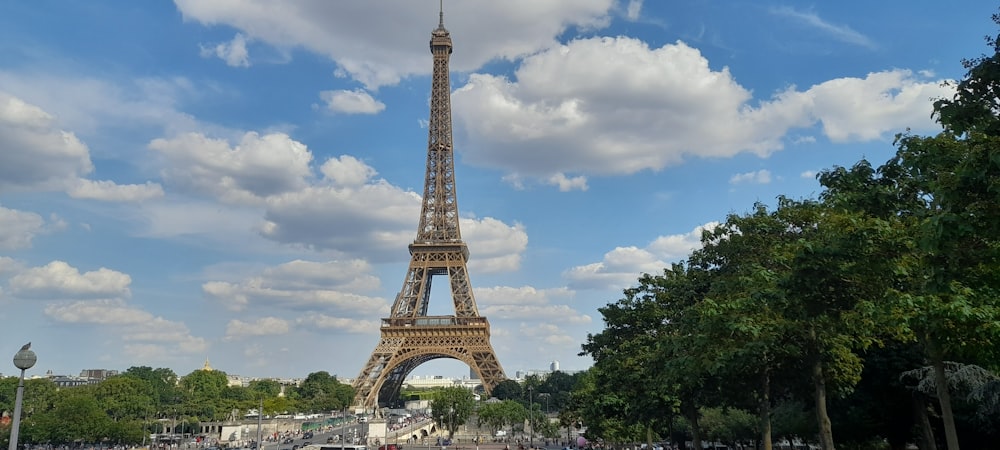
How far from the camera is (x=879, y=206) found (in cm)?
1922

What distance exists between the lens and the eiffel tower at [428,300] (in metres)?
92.5

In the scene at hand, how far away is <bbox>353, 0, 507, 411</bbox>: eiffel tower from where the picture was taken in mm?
92500

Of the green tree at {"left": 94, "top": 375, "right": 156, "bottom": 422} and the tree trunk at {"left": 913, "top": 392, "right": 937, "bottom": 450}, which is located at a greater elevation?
the green tree at {"left": 94, "top": 375, "right": 156, "bottom": 422}

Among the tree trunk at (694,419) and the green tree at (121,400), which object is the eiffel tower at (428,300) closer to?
the green tree at (121,400)

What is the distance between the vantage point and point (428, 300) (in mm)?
104875

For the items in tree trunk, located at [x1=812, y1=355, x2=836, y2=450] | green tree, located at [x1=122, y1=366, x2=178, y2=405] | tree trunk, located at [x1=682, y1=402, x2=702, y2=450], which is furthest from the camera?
green tree, located at [x1=122, y1=366, x2=178, y2=405]

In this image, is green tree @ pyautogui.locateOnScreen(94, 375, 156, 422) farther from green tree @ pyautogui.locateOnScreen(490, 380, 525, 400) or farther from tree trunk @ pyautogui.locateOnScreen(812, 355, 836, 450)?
tree trunk @ pyautogui.locateOnScreen(812, 355, 836, 450)

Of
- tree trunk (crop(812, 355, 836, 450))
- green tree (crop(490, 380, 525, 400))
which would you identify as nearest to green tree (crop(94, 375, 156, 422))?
green tree (crop(490, 380, 525, 400))

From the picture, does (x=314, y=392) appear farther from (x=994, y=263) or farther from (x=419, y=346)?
(x=994, y=263)

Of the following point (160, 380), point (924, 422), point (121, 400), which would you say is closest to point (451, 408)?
point (121, 400)

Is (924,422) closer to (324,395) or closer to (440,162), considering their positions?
(440,162)

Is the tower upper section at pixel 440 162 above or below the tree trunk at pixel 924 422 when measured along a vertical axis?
above

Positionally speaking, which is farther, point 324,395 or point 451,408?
point 324,395

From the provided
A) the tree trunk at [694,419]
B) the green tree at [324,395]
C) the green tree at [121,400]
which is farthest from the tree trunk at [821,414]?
the green tree at [324,395]
